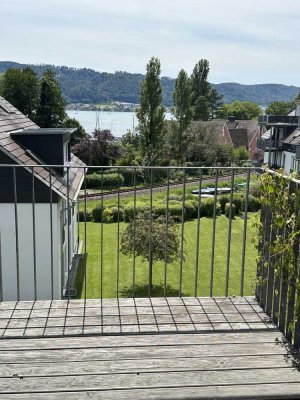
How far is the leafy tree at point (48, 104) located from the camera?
1421 inches

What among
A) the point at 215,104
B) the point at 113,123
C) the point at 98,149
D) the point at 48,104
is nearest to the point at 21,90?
the point at 48,104

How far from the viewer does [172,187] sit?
26.9 m

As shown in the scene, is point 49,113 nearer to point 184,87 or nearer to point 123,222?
point 184,87

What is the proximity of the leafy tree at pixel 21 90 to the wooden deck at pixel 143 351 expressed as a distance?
127 ft

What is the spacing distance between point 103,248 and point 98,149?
56.6 feet

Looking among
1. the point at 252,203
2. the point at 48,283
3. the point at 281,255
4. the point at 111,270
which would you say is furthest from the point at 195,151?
the point at 281,255

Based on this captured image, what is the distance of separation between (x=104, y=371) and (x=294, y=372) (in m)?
1.21

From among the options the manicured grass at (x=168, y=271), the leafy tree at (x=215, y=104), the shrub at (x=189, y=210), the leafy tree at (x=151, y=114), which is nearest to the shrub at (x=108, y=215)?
the manicured grass at (x=168, y=271)

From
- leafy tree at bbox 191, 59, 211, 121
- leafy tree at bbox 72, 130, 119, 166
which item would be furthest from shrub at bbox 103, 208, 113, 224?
leafy tree at bbox 191, 59, 211, 121

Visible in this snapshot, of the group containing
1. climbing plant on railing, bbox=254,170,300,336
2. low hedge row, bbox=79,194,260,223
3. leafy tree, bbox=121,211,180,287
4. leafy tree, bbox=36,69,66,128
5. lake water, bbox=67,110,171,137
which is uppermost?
leafy tree, bbox=36,69,66,128

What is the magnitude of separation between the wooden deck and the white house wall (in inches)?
250

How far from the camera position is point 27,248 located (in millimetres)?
9953

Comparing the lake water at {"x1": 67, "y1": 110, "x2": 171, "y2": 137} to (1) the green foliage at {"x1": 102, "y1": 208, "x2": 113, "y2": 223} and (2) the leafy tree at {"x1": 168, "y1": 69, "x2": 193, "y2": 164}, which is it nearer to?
(2) the leafy tree at {"x1": 168, "y1": 69, "x2": 193, "y2": 164}

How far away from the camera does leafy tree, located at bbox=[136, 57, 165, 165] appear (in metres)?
32.7
